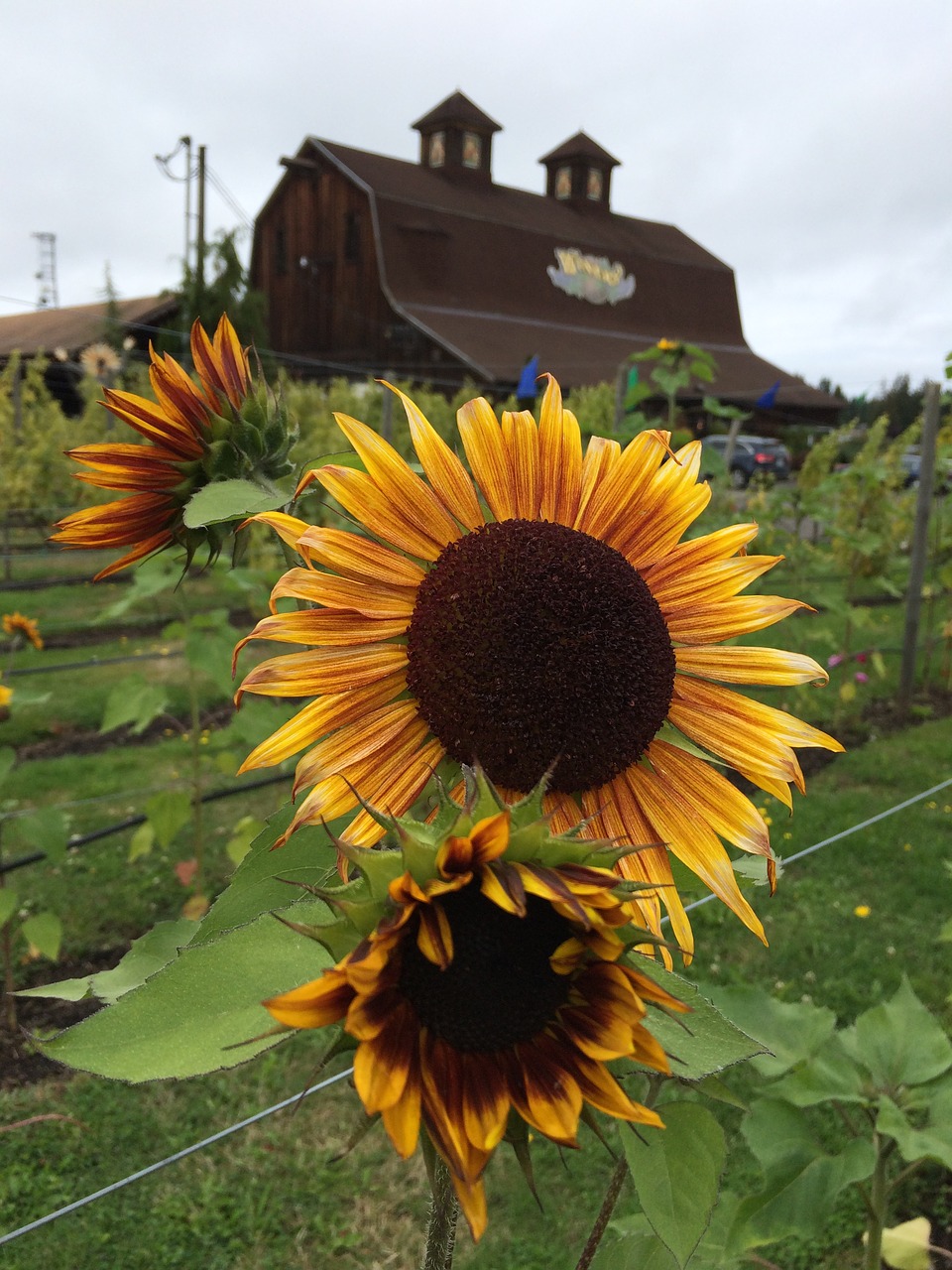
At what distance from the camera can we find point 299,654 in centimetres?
57

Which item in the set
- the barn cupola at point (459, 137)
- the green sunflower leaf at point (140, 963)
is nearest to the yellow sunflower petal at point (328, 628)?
the green sunflower leaf at point (140, 963)

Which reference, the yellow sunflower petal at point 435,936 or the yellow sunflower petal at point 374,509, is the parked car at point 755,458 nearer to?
the yellow sunflower petal at point 374,509

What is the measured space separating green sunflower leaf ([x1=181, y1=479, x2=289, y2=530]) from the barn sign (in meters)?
21.4

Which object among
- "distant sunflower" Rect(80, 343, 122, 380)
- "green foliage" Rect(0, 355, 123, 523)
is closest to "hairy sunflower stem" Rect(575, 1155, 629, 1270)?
"green foliage" Rect(0, 355, 123, 523)

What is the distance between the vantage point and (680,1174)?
0.70 meters

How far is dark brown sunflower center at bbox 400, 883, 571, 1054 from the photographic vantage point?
0.42 meters

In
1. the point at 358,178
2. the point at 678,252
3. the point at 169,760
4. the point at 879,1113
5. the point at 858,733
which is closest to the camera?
the point at 879,1113

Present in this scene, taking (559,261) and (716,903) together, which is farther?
(559,261)

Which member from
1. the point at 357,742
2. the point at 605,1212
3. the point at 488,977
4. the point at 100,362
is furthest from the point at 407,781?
the point at 100,362

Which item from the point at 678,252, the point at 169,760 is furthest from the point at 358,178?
the point at 169,760

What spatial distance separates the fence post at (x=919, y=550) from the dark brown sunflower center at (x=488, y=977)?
5.65 meters

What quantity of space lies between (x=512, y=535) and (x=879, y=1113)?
111cm

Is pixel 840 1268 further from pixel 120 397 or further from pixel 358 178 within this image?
pixel 358 178

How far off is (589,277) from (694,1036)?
2243 centimetres
